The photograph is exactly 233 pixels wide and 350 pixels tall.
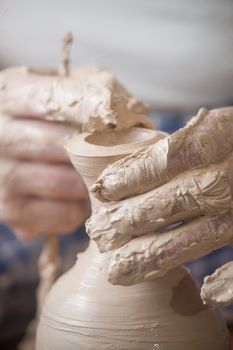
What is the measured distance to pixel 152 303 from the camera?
1.52m

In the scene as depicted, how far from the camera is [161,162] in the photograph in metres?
1.37

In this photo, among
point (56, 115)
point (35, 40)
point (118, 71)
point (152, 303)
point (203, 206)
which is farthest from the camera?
point (118, 71)

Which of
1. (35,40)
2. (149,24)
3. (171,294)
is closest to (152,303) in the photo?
(171,294)

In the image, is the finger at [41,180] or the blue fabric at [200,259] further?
the blue fabric at [200,259]

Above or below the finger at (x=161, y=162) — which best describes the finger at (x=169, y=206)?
below

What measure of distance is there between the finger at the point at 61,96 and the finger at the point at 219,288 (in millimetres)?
660

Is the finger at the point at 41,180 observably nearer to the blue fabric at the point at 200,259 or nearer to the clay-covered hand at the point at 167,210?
the blue fabric at the point at 200,259

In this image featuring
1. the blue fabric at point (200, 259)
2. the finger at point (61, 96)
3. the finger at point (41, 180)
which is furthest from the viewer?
the blue fabric at point (200, 259)

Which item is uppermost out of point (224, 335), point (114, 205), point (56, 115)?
point (114, 205)

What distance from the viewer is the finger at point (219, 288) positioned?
1.38 m

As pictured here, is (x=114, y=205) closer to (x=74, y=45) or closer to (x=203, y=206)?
(x=203, y=206)

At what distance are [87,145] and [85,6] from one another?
3.50 ft

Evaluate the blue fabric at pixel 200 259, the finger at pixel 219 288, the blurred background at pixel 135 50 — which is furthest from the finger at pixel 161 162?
the blue fabric at pixel 200 259

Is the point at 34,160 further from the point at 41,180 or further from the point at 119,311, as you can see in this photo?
the point at 119,311
